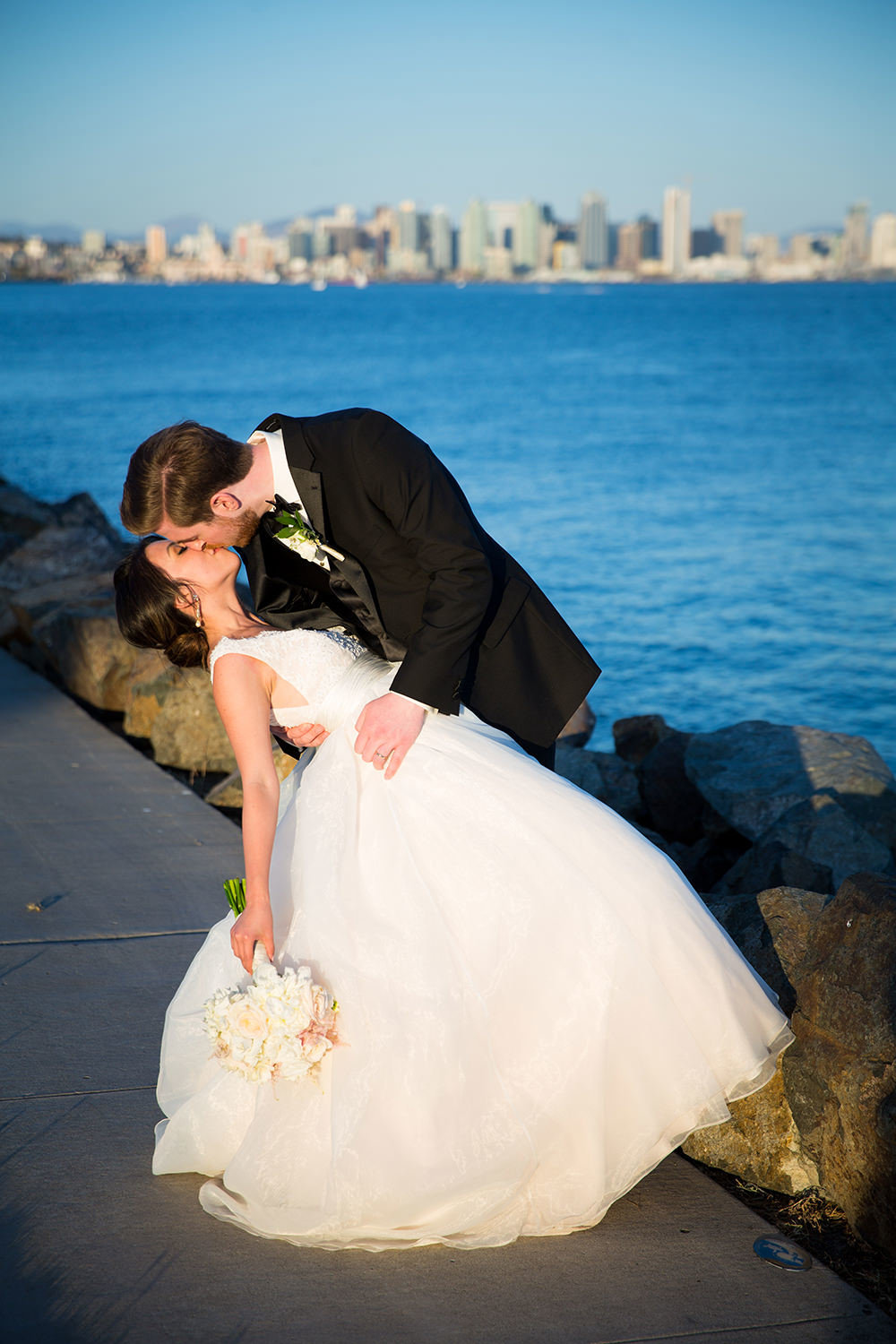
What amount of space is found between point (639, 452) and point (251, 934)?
32.2 meters

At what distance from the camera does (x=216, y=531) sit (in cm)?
311

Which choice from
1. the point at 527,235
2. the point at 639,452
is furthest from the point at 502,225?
the point at 639,452

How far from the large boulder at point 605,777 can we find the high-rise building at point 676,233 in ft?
533

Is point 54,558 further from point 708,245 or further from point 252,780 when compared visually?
point 708,245

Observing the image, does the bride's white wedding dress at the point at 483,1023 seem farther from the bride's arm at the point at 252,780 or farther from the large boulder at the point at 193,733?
the large boulder at the point at 193,733

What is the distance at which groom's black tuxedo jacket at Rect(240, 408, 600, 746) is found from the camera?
3.12 m

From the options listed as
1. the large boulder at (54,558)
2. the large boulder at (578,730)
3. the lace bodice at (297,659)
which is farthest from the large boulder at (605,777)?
the large boulder at (54,558)

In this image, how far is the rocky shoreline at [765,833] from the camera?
2982 mm

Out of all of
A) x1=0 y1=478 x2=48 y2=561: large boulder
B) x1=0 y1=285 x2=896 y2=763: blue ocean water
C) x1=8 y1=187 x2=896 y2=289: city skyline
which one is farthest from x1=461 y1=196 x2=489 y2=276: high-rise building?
x1=0 y1=478 x2=48 y2=561: large boulder

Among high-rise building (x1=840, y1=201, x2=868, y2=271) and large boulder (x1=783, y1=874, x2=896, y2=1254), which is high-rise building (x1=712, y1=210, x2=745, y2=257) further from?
large boulder (x1=783, y1=874, x2=896, y2=1254)

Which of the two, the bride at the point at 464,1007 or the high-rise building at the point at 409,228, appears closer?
the bride at the point at 464,1007

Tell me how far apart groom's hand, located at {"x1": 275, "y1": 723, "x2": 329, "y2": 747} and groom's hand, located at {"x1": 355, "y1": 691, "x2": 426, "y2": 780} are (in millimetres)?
214

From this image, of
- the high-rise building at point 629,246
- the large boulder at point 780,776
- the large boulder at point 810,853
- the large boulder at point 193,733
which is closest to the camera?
the large boulder at point 810,853

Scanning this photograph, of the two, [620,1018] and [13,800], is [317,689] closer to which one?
[620,1018]
